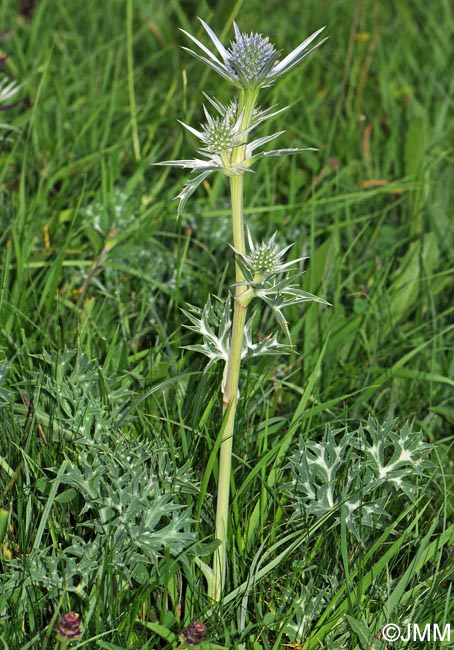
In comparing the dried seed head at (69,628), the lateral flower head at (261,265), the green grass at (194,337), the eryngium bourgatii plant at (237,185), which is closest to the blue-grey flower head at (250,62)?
the eryngium bourgatii plant at (237,185)

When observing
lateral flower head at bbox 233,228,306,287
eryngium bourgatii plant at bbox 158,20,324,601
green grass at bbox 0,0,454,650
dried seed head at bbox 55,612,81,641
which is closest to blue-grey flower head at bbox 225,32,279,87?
eryngium bourgatii plant at bbox 158,20,324,601

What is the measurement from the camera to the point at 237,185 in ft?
5.62

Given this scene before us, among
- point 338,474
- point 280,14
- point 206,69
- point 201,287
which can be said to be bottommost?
point 338,474

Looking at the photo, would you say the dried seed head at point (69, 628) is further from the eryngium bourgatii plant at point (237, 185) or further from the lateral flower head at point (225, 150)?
the lateral flower head at point (225, 150)

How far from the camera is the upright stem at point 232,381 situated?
67.4 inches

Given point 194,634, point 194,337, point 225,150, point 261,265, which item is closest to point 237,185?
point 225,150

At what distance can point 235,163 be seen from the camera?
1.71 m

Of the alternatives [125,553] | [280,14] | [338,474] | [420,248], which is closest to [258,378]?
[338,474]

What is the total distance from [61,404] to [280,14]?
11.0 feet

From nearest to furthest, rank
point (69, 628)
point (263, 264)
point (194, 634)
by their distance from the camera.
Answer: point (69, 628)
point (194, 634)
point (263, 264)

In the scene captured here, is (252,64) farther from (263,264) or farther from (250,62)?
(263,264)

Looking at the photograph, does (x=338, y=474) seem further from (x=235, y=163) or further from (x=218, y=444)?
(x=235, y=163)

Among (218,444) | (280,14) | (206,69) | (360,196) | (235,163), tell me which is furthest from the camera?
(280,14)

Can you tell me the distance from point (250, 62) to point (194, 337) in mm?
1271
